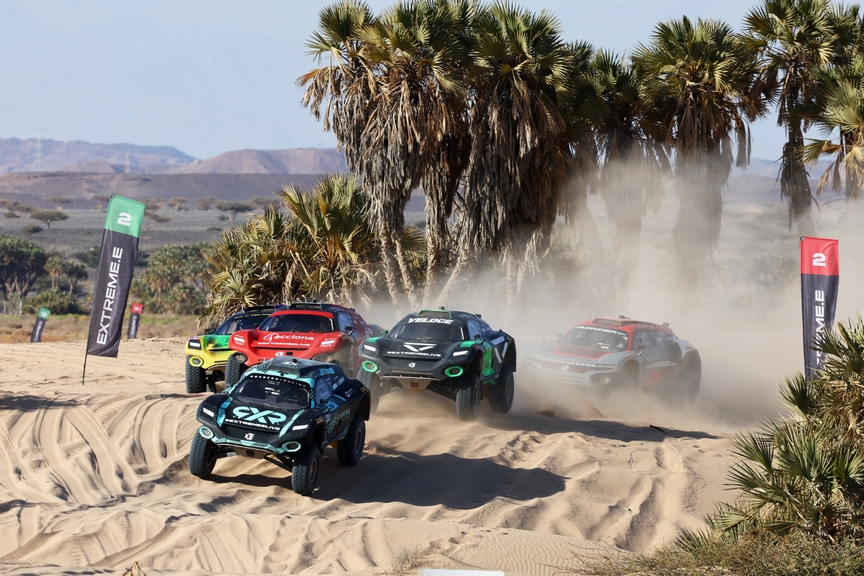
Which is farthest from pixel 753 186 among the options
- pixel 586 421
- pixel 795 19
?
pixel 586 421

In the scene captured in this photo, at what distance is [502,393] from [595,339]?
11.5 ft

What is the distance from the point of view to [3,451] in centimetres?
1145

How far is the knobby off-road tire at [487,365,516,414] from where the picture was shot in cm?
1512

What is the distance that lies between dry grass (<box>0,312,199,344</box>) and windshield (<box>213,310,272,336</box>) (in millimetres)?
20327

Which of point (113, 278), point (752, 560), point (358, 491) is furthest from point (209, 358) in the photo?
point (752, 560)

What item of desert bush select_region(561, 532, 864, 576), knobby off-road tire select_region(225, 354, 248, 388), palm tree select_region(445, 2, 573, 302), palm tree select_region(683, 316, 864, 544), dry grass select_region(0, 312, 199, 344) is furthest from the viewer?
dry grass select_region(0, 312, 199, 344)

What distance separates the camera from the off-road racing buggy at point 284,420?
400 inches

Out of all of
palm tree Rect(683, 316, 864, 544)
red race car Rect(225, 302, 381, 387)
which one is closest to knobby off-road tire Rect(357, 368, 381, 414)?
red race car Rect(225, 302, 381, 387)

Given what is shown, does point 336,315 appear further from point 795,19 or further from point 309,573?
point 795,19

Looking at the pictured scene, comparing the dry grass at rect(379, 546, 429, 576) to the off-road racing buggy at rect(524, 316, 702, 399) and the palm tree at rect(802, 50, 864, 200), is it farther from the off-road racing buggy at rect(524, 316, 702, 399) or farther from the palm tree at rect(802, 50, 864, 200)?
the palm tree at rect(802, 50, 864, 200)

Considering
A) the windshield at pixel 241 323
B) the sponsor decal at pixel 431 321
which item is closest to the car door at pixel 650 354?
the sponsor decal at pixel 431 321

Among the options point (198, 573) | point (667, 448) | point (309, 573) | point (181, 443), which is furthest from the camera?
point (667, 448)

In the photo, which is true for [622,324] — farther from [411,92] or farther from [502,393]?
[411,92]

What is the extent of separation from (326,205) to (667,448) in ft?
37.0
